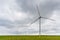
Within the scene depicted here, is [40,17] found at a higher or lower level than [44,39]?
higher

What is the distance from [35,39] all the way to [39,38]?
149 cm

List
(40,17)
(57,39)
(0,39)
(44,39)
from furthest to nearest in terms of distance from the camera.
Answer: (0,39), (57,39), (44,39), (40,17)

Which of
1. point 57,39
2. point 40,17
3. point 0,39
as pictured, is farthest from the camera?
point 0,39

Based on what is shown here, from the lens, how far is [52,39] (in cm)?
4669

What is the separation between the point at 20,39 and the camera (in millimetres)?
46375

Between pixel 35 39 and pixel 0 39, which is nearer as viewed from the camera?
pixel 35 39

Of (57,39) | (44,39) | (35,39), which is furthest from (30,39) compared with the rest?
(57,39)

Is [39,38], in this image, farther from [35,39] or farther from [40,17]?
[40,17]

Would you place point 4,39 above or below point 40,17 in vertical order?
below

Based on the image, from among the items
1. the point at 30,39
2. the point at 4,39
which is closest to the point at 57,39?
the point at 30,39

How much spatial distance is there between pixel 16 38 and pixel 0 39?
6.81m

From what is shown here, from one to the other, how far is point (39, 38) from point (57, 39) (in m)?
5.57

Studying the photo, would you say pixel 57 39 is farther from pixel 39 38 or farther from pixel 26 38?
pixel 26 38

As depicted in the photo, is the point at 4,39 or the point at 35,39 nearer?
the point at 35,39
